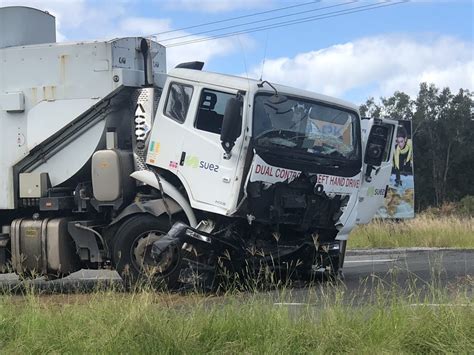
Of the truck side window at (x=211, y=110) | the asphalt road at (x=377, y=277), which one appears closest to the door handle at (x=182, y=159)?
the truck side window at (x=211, y=110)

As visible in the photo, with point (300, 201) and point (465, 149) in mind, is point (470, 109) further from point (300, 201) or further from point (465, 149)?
point (300, 201)

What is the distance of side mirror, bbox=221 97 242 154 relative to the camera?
7.98 m

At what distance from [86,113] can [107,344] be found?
514 cm

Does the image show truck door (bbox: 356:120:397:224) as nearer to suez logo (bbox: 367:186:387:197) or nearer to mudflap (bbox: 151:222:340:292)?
suez logo (bbox: 367:186:387:197)

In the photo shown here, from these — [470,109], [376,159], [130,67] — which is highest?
[470,109]

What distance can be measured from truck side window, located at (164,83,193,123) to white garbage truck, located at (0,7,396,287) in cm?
2

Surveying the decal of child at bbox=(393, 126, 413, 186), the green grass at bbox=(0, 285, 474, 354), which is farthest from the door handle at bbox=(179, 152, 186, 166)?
the decal of child at bbox=(393, 126, 413, 186)

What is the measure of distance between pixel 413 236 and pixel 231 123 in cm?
1226

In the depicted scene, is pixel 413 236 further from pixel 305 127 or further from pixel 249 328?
pixel 249 328

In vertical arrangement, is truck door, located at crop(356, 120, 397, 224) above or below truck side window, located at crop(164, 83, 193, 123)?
below

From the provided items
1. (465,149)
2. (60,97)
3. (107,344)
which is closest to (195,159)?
(60,97)

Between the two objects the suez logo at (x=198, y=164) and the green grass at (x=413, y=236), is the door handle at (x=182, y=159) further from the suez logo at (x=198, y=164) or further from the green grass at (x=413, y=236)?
the green grass at (x=413, y=236)

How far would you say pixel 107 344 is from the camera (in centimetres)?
498

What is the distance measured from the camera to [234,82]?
27.6 ft
